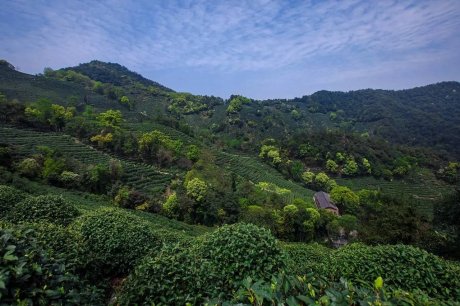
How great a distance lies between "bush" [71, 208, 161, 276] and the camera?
6344 millimetres

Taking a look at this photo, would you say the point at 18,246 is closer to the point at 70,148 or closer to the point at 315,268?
the point at 315,268

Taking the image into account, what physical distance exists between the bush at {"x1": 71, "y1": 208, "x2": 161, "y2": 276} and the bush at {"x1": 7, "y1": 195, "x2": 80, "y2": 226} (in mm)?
1982

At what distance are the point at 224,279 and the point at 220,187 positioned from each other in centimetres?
2940

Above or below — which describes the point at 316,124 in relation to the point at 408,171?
above

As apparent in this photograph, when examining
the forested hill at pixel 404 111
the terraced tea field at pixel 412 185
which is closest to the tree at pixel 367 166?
the terraced tea field at pixel 412 185

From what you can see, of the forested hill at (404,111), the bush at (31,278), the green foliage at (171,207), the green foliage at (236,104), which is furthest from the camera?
the forested hill at (404,111)

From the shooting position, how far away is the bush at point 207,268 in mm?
4285

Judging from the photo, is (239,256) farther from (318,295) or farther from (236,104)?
(236,104)

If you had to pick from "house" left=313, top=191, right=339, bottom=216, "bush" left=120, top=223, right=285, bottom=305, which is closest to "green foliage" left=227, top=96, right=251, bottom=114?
"house" left=313, top=191, right=339, bottom=216

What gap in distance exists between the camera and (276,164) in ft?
221

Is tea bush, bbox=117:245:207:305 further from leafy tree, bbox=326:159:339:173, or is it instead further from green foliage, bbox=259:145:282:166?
leafy tree, bbox=326:159:339:173

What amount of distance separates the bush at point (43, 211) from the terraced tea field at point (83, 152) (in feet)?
80.3

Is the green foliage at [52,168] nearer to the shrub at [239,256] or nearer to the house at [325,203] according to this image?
the shrub at [239,256]

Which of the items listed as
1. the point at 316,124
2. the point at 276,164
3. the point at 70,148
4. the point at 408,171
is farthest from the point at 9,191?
the point at 316,124
